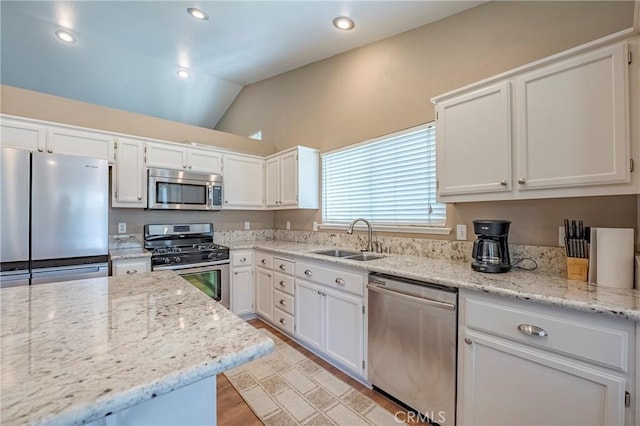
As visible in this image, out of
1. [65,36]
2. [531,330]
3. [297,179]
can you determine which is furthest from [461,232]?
[65,36]

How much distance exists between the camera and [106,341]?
78 cm

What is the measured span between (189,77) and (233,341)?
178 inches

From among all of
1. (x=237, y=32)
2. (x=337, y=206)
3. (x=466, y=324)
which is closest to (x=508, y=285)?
(x=466, y=324)

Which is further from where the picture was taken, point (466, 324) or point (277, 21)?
point (277, 21)

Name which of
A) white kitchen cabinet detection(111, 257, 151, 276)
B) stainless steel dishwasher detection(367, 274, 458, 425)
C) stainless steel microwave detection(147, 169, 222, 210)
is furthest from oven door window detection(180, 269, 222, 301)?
stainless steel dishwasher detection(367, 274, 458, 425)

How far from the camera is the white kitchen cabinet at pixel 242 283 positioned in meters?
3.29

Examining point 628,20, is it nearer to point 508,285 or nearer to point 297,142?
point 508,285

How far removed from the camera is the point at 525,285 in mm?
1460

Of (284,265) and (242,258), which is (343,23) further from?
(242,258)

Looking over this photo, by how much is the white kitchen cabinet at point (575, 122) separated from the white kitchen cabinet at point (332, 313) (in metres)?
1.31

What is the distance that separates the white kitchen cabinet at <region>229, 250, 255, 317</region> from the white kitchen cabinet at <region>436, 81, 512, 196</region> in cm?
234

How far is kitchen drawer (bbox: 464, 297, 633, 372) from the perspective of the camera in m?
1.13

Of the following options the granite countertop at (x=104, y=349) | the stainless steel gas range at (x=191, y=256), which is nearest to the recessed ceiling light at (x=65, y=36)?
the stainless steel gas range at (x=191, y=256)

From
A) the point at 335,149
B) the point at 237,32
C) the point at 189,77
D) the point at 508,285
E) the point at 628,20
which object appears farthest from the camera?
the point at 189,77
